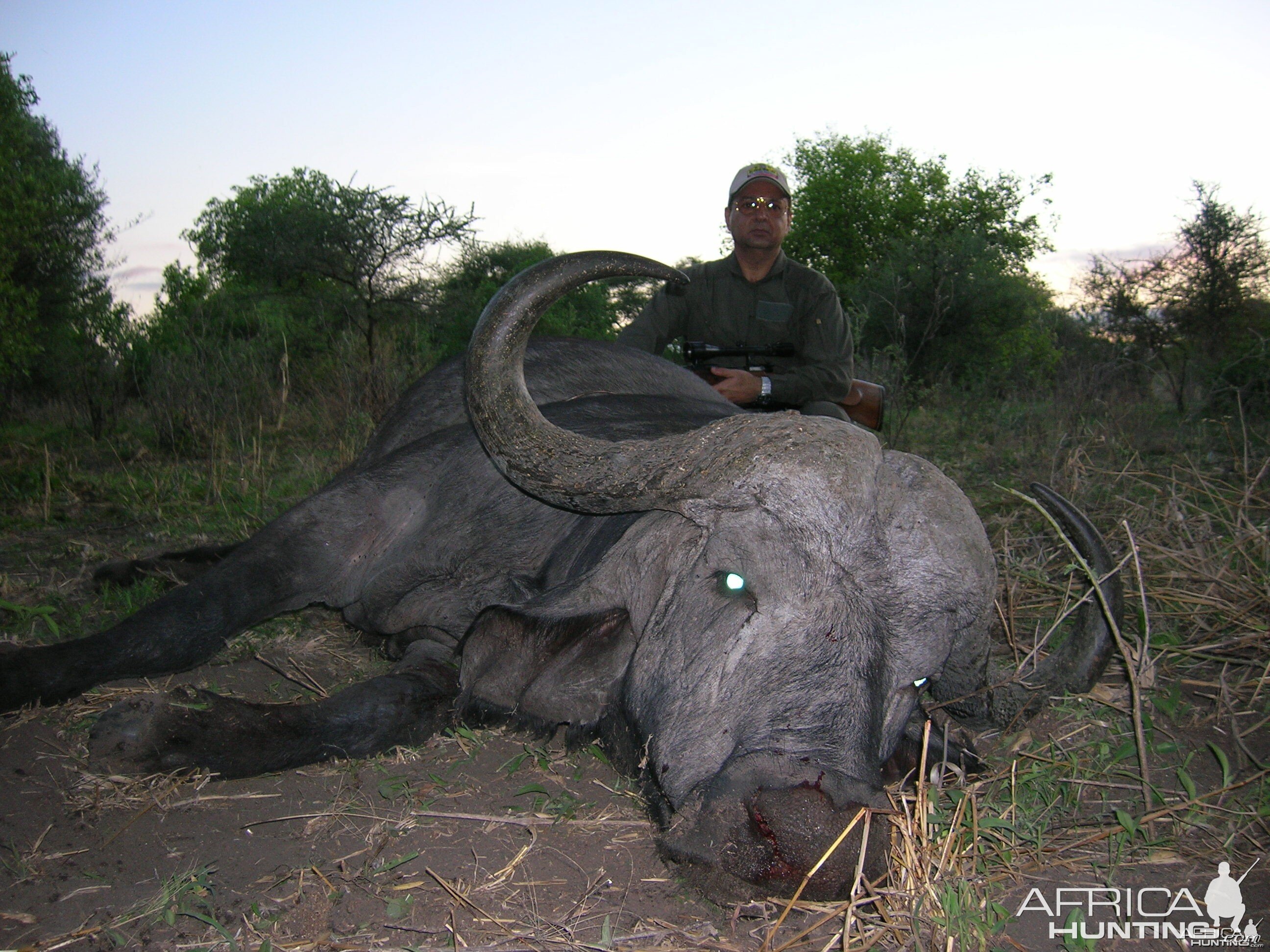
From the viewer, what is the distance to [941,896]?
6.00ft

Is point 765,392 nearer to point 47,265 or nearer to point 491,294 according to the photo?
point 491,294

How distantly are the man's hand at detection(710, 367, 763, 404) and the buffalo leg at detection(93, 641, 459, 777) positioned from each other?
115 inches

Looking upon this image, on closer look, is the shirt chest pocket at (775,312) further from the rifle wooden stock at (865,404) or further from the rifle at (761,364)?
the rifle wooden stock at (865,404)

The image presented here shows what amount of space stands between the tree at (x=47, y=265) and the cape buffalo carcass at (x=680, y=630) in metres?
8.68

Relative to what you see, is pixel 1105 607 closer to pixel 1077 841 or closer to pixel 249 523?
pixel 1077 841

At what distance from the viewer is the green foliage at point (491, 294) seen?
14062 mm

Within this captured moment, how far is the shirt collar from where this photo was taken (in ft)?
18.9

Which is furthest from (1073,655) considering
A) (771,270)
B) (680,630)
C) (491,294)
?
(491,294)

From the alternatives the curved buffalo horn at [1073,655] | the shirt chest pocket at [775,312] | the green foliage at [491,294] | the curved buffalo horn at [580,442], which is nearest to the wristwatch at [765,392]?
the shirt chest pocket at [775,312]

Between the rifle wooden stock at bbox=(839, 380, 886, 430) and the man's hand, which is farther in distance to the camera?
the rifle wooden stock at bbox=(839, 380, 886, 430)

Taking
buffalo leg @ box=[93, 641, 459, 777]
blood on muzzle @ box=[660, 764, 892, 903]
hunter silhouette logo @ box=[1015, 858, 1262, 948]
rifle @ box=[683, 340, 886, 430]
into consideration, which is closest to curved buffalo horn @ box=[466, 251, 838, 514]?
blood on muzzle @ box=[660, 764, 892, 903]

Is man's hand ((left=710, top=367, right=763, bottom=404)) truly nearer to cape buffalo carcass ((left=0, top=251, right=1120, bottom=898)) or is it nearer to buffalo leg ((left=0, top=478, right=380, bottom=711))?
cape buffalo carcass ((left=0, top=251, right=1120, bottom=898))

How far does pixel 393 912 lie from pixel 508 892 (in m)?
0.25

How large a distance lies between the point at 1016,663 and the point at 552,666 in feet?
5.67
